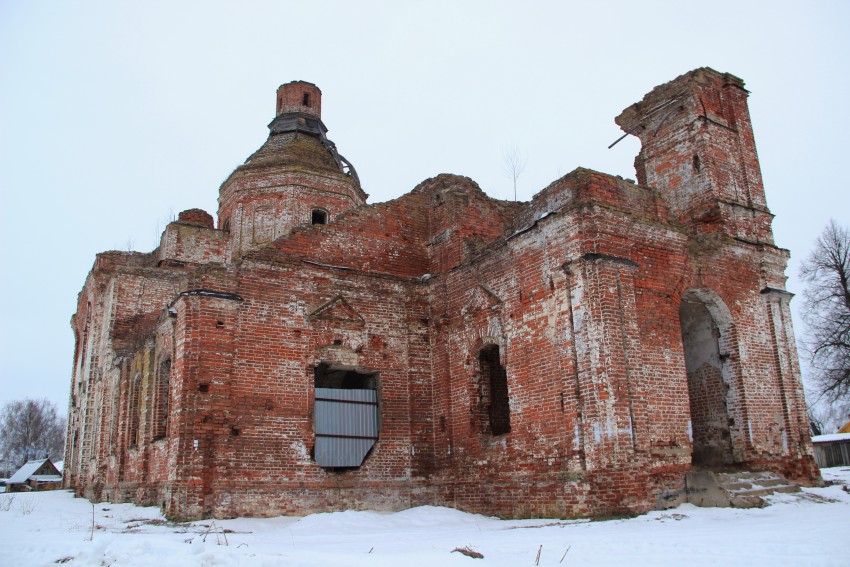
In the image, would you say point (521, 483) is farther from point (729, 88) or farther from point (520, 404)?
Answer: point (729, 88)

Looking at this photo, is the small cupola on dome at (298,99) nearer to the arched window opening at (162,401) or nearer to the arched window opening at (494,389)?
the arched window opening at (162,401)

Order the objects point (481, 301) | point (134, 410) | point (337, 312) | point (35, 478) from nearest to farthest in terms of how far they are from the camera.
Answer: point (481, 301), point (337, 312), point (134, 410), point (35, 478)

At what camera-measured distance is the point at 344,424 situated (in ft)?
40.6

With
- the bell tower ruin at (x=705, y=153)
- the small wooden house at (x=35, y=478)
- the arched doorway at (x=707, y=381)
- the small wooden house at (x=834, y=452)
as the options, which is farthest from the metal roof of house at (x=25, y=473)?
the small wooden house at (x=834, y=452)

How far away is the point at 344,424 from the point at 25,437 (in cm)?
6391

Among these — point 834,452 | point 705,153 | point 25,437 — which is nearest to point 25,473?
point 25,437

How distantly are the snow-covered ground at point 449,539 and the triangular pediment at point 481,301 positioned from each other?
355cm

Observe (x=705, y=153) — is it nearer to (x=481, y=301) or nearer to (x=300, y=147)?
(x=481, y=301)

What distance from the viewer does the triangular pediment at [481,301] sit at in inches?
469

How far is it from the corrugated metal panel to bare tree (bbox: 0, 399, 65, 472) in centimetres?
6065

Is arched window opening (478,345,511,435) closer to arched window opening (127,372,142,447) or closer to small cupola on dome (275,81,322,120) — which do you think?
arched window opening (127,372,142,447)

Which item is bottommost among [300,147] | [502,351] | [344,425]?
[344,425]

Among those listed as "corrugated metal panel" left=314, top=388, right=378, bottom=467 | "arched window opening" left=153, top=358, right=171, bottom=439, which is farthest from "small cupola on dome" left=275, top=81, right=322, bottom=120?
"corrugated metal panel" left=314, top=388, right=378, bottom=467

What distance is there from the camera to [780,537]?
6.78 metres
